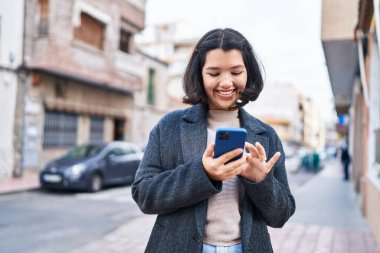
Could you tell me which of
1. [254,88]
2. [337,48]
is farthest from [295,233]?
[254,88]

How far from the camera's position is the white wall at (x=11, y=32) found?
1296cm

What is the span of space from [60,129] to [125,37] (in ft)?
20.9

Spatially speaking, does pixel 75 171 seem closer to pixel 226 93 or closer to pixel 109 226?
pixel 109 226

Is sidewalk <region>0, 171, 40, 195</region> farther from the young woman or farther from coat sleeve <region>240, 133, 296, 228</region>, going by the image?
coat sleeve <region>240, 133, 296, 228</region>

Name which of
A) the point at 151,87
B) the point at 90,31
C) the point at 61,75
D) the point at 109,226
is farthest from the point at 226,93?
the point at 151,87

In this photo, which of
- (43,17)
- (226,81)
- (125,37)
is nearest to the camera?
(226,81)

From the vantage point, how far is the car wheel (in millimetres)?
11391

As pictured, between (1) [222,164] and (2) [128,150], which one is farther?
(2) [128,150]

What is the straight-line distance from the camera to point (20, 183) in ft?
40.0

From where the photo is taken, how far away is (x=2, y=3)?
12.9 m

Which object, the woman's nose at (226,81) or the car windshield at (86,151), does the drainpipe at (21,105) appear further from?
the woman's nose at (226,81)

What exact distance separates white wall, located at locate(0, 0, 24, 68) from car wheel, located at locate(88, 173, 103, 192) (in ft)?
15.7

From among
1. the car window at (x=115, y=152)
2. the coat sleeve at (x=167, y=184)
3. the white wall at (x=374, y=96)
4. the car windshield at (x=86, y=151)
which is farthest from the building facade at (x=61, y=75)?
the coat sleeve at (x=167, y=184)

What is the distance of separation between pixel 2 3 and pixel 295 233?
11.3 meters
